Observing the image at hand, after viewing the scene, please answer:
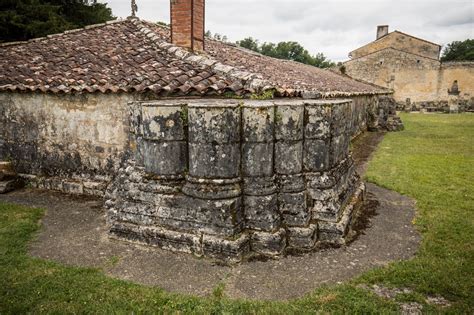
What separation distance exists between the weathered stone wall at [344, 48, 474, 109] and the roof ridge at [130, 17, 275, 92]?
30.6 meters

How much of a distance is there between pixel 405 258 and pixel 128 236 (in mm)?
3691

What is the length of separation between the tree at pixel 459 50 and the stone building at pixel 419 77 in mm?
35298

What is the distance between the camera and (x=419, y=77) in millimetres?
33844

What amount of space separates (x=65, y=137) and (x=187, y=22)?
3.56 metres

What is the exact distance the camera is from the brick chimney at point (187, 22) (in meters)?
7.34

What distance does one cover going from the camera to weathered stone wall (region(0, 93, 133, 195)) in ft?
22.8

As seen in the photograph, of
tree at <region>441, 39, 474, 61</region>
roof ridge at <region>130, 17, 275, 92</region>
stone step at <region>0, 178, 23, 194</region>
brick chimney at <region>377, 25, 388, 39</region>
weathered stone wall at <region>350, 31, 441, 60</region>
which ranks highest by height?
tree at <region>441, 39, 474, 61</region>

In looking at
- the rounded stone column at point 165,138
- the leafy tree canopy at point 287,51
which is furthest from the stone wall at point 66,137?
the leafy tree canopy at point 287,51

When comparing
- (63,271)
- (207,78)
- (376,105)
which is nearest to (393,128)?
(376,105)

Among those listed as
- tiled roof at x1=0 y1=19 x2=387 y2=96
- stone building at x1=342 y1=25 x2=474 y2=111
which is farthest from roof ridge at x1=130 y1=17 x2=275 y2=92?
stone building at x1=342 y1=25 x2=474 y2=111

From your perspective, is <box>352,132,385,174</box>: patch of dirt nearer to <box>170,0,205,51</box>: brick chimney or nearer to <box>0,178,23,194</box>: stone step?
<box>170,0,205,51</box>: brick chimney

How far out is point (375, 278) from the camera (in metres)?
3.90

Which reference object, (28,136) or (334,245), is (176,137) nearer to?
(334,245)

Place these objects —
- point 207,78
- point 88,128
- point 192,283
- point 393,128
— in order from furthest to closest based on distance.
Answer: point 393,128 → point 88,128 → point 207,78 → point 192,283
